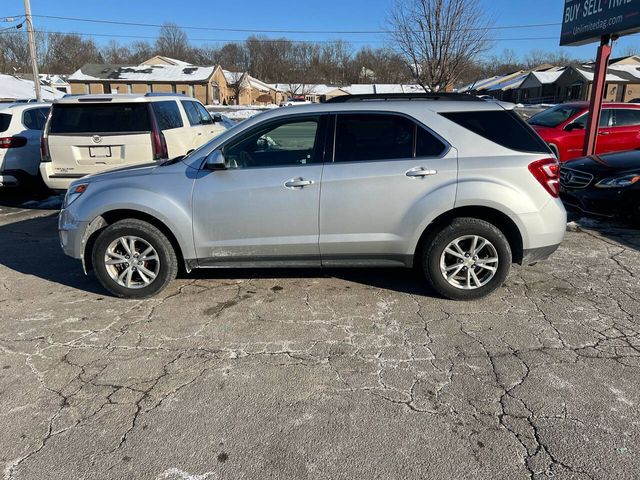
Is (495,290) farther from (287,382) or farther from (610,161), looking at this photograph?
(610,161)

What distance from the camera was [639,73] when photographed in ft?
161

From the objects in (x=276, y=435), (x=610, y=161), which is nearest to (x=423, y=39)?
(x=610, y=161)

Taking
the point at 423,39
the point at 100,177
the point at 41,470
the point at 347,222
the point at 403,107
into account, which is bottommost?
the point at 41,470

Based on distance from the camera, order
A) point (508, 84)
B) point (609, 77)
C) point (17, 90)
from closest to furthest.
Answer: point (17, 90) < point (609, 77) < point (508, 84)

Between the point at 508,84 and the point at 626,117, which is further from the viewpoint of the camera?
the point at 508,84

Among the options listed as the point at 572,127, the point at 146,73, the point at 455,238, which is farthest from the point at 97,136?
the point at 146,73

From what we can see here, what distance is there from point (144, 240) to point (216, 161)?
3.32 ft

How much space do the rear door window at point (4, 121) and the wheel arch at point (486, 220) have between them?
8337 mm

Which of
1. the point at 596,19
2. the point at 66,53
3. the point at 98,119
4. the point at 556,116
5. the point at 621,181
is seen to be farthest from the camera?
the point at 66,53

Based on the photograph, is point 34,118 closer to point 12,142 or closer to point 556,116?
point 12,142

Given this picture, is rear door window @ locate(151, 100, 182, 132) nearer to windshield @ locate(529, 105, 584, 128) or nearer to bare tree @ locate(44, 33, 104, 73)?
windshield @ locate(529, 105, 584, 128)

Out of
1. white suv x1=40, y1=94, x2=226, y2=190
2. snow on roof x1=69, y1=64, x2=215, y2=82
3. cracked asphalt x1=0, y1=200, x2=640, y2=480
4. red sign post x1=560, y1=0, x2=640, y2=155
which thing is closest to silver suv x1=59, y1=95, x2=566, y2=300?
cracked asphalt x1=0, y1=200, x2=640, y2=480

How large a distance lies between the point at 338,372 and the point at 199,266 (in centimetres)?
187

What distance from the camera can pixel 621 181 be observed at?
657 centimetres
